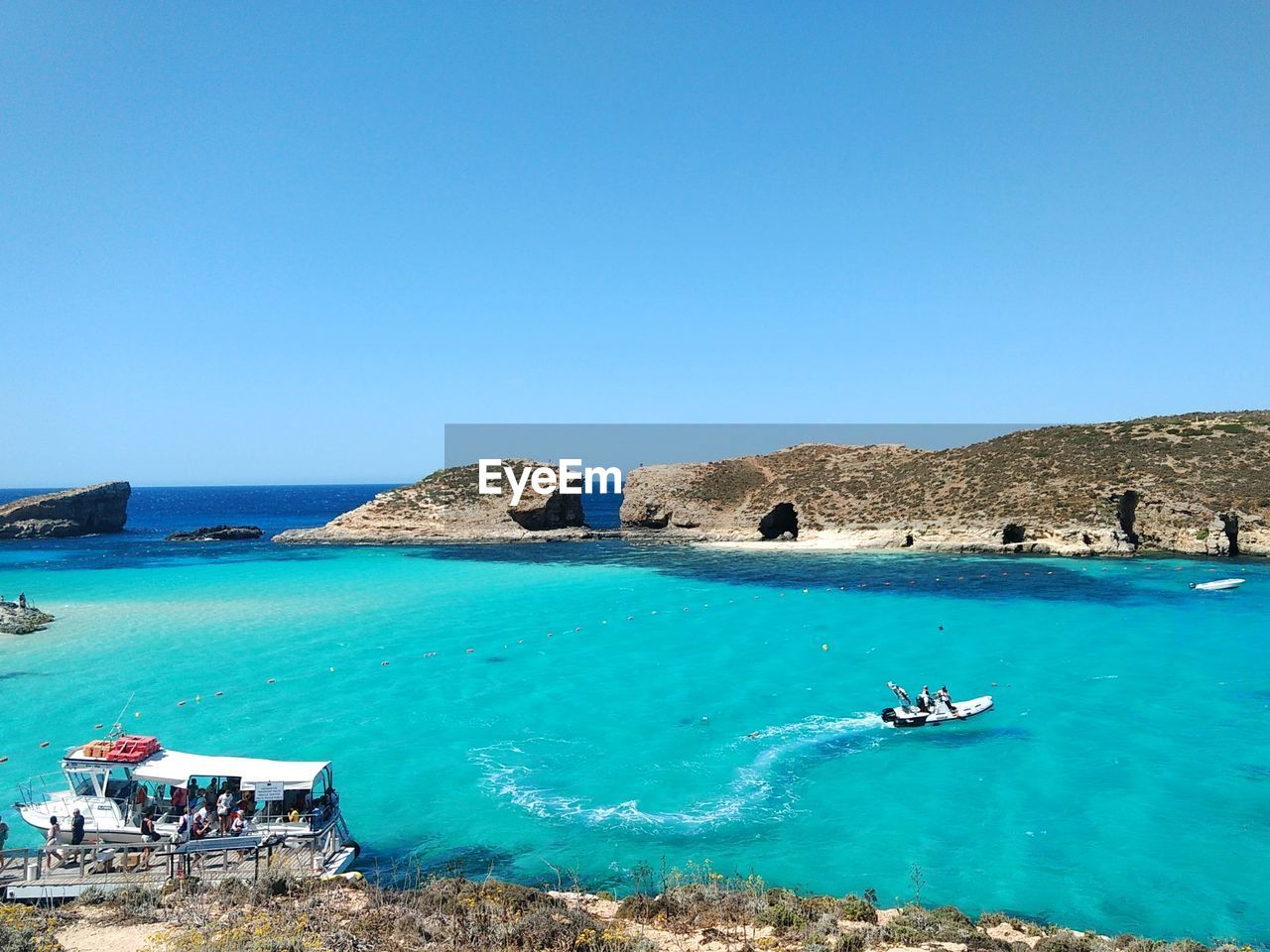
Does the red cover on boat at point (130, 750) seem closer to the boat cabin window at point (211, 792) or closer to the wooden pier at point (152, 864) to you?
the boat cabin window at point (211, 792)

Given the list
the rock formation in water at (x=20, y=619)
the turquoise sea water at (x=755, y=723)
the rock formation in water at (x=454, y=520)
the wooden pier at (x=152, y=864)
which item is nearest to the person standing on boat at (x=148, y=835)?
the wooden pier at (x=152, y=864)

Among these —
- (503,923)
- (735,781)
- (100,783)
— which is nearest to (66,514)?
(100,783)

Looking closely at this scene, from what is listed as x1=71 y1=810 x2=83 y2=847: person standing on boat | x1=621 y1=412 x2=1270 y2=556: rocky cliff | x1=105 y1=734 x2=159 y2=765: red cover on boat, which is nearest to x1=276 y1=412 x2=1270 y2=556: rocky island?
x1=621 y1=412 x2=1270 y2=556: rocky cliff

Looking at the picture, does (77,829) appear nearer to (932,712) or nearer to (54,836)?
(54,836)

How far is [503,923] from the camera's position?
10695 mm

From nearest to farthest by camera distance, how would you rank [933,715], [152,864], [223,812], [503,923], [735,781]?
[503,923]
[152,864]
[223,812]
[735,781]
[933,715]

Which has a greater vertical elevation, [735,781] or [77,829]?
[77,829]

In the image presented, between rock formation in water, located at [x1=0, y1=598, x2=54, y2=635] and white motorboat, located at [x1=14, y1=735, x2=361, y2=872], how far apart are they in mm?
28956

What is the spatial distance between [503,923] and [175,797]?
8.22 m

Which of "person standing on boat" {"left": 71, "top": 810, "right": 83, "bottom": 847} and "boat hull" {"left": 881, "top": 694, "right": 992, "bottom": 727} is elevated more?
"person standing on boat" {"left": 71, "top": 810, "right": 83, "bottom": 847}

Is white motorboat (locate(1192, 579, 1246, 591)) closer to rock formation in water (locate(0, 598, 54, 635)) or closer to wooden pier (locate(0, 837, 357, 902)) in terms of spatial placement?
wooden pier (locate(0, 837, 357, 902))

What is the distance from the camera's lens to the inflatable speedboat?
21.6m

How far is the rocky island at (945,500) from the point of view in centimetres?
5678

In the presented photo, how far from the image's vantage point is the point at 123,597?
46812mm
